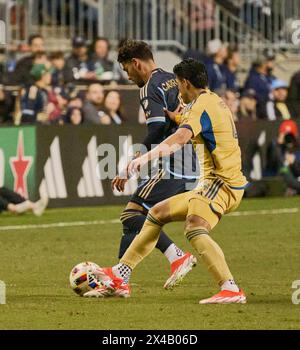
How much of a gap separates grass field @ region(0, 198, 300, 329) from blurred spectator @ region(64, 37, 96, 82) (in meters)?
3.63

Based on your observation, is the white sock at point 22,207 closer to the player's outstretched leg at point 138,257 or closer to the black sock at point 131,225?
the black sock at point 131,225

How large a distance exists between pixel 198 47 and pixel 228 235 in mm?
10947

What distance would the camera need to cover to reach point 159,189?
1193 cm

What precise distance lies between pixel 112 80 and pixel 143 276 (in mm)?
11111

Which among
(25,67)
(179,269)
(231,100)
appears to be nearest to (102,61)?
(25,67)

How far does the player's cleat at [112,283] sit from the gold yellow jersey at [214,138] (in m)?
1.19

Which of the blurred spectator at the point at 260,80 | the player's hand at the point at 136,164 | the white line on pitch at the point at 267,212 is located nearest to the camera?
the player's hand at the point at 136,164

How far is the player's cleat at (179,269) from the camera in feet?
37.5

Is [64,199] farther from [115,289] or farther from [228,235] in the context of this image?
[115,289]

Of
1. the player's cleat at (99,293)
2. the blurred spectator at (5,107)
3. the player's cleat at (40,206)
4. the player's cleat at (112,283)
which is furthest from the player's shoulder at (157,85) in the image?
the blurred spectator at (5,107)

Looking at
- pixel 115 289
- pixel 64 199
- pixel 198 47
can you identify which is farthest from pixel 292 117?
pixel 115 289

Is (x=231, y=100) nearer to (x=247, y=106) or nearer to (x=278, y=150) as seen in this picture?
(x=247, y=106)

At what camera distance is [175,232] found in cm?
1739

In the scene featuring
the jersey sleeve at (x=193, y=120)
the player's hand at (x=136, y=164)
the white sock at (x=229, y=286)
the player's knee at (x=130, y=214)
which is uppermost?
the jersey sleeve at (x=193, y=120)
